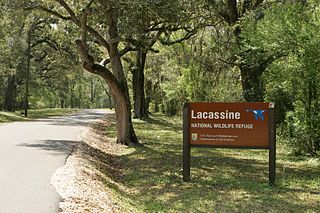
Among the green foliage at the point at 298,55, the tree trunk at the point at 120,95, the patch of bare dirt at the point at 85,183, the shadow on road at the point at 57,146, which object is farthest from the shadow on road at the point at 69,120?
the green foliage at the point at 298,55

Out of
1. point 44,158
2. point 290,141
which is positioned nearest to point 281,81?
point 290,141

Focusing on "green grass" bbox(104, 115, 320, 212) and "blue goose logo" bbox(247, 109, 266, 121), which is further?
"blue goose logo" bbox(247, 109, 266, 121)

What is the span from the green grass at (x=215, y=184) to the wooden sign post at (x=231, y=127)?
0.73m

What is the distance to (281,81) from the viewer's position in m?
16.0

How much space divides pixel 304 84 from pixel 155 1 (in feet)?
19.9

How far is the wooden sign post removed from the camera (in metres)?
10.5

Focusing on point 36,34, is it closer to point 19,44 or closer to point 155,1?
point 19,44

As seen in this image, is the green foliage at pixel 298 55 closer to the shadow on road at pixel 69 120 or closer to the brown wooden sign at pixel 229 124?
the brown wooden sign at pixel 229 124

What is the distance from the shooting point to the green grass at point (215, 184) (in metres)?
8.71

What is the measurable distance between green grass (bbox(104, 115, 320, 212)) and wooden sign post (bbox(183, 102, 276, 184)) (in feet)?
2.40

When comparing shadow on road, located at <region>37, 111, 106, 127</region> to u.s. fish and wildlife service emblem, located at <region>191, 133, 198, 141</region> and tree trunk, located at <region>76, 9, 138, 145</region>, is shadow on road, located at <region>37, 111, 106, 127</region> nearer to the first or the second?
tree trunk, located at <region>76, 9, 138, 145</region>

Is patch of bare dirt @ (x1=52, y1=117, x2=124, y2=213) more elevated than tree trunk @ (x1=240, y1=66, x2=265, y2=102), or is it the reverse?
tree trunk @ (x1=240, y1=66, x2=265, y2=102)

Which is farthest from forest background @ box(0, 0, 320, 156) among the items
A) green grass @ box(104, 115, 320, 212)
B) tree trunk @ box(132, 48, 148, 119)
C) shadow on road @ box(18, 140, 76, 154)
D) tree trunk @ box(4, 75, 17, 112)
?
tree trunk @ box(4, 75, 17, 112)

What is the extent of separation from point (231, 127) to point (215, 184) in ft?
5.08
